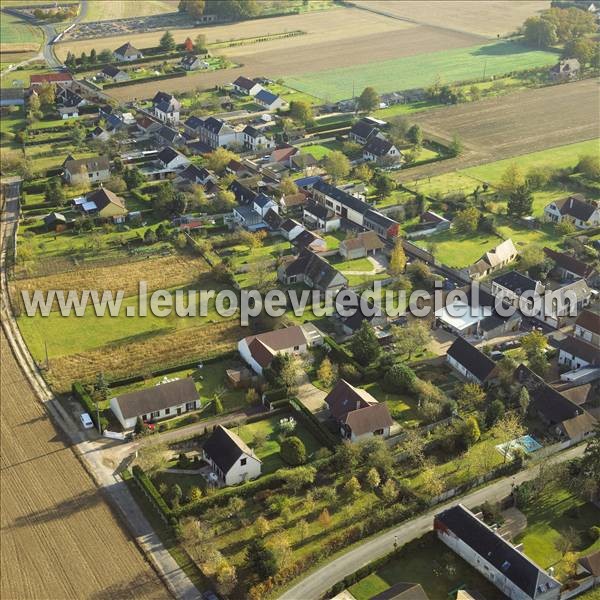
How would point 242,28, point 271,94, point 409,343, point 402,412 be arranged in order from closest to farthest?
point 402,412 < point 409,343 < point 271,94 < point 242,28

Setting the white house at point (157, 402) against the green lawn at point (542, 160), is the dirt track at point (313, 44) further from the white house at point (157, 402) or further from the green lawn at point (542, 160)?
the white house at point (157, 402)

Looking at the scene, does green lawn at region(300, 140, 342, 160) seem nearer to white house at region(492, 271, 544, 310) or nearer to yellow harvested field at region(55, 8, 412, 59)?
A: white house at region(492, 271, 544, 310)

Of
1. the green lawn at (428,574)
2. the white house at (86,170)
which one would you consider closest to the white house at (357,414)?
the green lawn at (428,574)

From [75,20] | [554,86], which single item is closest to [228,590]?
[554,86]

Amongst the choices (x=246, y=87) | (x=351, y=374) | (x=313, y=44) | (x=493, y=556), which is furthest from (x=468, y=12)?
(x=493, y=556)

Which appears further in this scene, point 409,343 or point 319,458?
point 409,343

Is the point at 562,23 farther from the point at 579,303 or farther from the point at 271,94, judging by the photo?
the point at 579,303

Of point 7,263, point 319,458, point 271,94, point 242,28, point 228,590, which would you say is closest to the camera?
point 228,590
